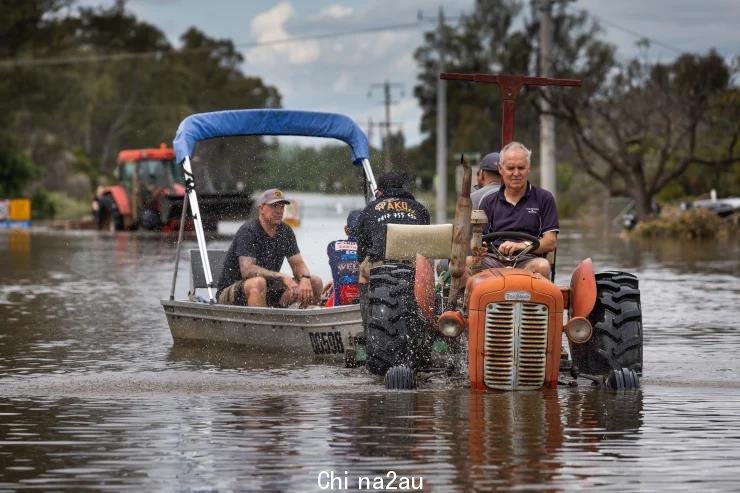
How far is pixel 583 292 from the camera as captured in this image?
1364 cm

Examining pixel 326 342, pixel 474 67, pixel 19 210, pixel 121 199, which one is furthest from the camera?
pixel 474 67

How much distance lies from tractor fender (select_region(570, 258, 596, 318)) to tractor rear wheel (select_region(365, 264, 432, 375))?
1144 mm

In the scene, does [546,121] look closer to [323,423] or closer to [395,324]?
[395,324]

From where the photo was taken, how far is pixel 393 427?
37.5ft

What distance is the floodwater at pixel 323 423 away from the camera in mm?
9484

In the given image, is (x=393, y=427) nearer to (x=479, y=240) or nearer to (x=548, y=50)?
(x=479, y=240)

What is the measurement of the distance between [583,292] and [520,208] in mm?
783

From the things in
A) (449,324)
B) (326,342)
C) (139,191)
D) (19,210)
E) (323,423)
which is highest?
(139,191)

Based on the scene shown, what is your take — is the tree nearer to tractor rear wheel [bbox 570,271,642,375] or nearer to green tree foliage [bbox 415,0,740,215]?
green tree foliage [bbox 415,0,740,215]

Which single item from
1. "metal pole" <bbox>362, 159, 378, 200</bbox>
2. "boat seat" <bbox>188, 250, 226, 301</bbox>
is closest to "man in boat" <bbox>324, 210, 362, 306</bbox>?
"boat seat" <bbox>188, 250, 226, 301</bbox>

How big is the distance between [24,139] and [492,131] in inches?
1160

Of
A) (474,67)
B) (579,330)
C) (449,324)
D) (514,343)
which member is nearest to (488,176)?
(579,330)

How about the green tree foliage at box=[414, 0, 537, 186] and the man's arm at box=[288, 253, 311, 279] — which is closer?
the man's arm at box=[288, 253, 311, 279]

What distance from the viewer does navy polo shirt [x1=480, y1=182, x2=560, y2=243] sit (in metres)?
13.8
